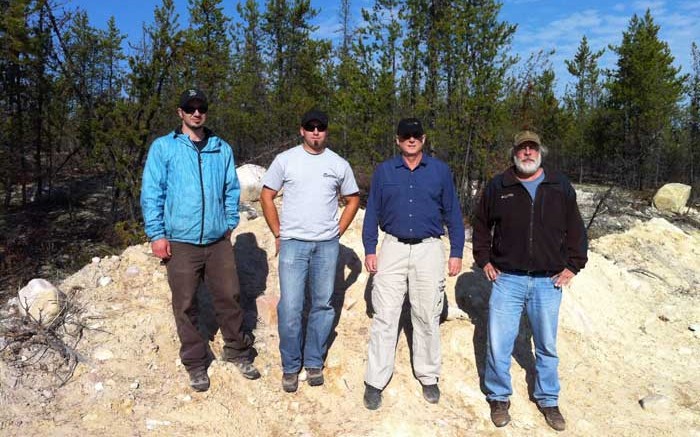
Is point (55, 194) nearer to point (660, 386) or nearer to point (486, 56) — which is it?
point (486, 56)

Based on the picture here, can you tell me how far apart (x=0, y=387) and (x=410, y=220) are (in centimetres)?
299

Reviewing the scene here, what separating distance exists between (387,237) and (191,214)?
4.57ft

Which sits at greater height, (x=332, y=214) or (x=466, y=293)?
(x=332, y=214)

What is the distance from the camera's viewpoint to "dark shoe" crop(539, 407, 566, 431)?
11.3ft

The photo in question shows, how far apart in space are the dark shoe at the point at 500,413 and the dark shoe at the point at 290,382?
1481mm

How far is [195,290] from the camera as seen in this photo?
131 inches

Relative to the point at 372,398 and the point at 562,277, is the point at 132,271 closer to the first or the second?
the point at 372,398

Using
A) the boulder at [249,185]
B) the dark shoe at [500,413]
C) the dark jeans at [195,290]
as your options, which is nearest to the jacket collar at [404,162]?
the dark jeans at [195,290]

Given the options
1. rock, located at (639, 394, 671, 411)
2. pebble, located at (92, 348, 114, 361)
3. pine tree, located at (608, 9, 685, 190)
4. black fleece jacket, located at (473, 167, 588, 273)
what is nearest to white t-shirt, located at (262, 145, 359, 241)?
black fleece jacket, located at (473, 167, 588, 273)

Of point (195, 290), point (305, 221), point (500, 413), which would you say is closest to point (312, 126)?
point (305, 221)

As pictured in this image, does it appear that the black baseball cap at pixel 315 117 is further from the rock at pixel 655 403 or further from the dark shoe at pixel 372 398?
the rock at pixel 655 403

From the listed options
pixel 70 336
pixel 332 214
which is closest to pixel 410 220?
pixel 332 214

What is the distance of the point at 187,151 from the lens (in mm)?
3230

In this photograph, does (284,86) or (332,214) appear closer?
(332,214)
